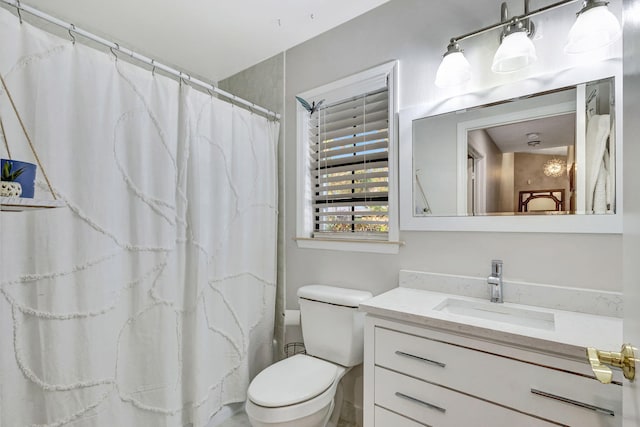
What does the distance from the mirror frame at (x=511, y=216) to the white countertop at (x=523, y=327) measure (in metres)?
0.35

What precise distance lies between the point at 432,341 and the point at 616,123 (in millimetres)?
1097

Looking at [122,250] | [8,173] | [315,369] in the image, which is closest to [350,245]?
[315,369]

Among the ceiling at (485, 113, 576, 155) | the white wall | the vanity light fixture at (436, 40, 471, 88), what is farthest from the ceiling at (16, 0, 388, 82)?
the ceiling at (485, 113, 576, 155)

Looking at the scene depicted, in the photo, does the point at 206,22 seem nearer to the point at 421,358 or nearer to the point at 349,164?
the point at 349,164

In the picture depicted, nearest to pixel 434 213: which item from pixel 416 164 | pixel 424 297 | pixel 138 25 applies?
pixel 416 164

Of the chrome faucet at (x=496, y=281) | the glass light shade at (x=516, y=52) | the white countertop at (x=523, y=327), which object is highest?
the glass light shade at (x=516, y=52)

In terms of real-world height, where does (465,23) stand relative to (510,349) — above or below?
above

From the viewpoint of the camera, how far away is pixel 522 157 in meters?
1.42

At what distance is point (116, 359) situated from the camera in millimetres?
1399

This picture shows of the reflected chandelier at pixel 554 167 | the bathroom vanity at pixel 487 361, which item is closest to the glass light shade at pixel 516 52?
the reflected chandelier at pixel 554 167

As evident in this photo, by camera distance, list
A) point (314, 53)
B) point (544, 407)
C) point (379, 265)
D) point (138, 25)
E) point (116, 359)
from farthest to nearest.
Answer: point (314, 53), point (138, 25), point (379, 265), point (116, 359), point (544, 407)

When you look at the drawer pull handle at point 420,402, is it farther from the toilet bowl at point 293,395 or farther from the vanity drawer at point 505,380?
the toilet bowl at point 293,395

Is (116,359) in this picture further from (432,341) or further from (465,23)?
(465,23)

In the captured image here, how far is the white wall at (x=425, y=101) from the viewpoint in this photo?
4.33ft
